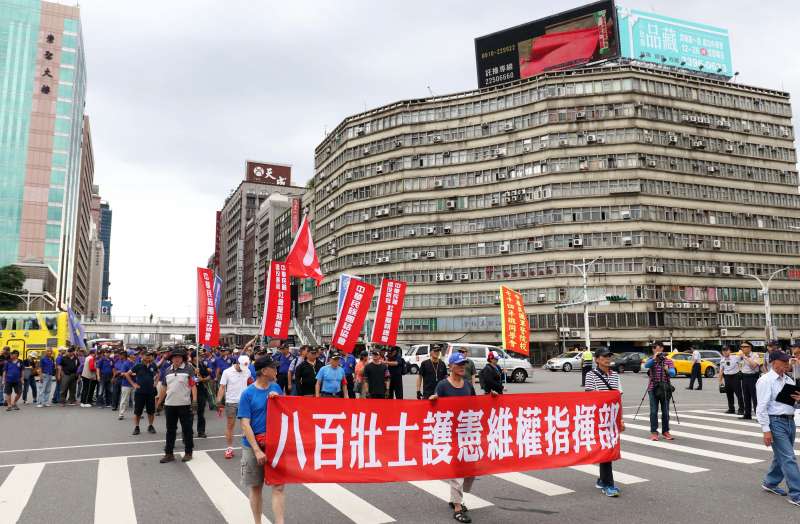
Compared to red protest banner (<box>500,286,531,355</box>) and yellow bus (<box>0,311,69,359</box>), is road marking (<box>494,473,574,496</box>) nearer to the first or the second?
red protest banner (<box>500,286,531,355</box>)

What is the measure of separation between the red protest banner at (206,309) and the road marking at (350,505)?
10.6 meters

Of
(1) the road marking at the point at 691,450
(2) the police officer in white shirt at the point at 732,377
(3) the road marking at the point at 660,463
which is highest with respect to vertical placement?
(2) the police officer in white shirt at the point at 732,377

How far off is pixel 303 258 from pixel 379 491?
13.9m

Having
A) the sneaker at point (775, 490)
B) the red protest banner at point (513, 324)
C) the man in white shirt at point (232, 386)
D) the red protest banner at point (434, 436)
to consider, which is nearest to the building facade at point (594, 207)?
the red protest banner at point (513, 324)

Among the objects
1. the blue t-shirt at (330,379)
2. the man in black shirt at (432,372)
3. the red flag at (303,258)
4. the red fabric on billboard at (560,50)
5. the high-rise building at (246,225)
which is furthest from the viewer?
the high-rise building at (246,225)

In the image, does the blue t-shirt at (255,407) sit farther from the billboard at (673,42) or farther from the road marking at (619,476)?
the billboard at (673,42)

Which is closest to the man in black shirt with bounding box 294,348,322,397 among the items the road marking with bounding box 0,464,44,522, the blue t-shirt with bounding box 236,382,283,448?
the road marking with bounding box 0,464,44,522

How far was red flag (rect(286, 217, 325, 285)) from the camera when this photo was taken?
67.6 ft

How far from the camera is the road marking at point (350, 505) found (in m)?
6.52

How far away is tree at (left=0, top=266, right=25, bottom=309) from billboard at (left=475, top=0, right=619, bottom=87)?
59.5 metres

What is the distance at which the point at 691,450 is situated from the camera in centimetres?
1060

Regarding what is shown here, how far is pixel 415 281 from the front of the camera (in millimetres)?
64875

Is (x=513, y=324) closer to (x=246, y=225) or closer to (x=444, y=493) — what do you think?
(x=444, y=493)

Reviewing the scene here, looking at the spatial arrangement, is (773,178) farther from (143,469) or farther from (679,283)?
(143,469)
